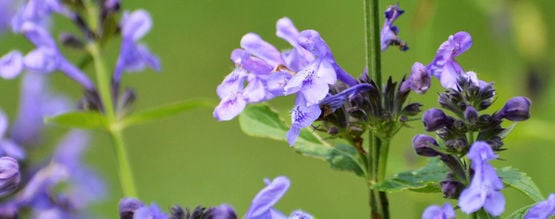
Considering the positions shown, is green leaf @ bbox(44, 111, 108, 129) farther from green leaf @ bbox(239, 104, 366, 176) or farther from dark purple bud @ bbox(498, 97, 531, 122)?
dark purple bud @ bbox(498, 97, 531, 122)

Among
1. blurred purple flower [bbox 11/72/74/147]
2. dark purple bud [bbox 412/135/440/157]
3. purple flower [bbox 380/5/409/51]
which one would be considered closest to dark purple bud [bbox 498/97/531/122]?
dark purple bud [bbox 412/135/440/157]

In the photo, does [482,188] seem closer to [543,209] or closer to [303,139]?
[543,209]

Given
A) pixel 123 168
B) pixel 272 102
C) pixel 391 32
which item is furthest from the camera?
pixel 272 102

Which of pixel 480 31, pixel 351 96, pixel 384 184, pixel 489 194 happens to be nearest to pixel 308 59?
pixel 351 96

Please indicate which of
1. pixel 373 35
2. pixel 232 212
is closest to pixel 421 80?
pixel 373 35

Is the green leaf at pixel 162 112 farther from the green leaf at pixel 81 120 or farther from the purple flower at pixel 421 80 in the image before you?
the purple flower at pixel 421 80

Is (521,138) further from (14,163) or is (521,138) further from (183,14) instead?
(183,14)
